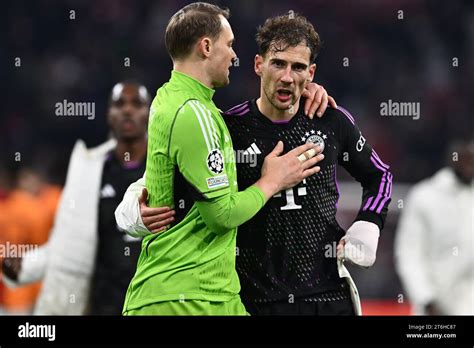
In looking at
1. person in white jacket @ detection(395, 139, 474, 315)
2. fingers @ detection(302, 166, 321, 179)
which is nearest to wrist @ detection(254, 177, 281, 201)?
fingers @ detection(302, 166, 321, 179)

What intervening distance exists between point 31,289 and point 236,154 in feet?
17.1

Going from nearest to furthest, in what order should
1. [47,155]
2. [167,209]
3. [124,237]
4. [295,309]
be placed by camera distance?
[167,209] → [295,309] → [124,237] → [47,155]

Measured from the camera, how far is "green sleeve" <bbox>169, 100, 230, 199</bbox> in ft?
12.7

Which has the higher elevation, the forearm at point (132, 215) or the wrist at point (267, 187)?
the wrist at point (267, 187)

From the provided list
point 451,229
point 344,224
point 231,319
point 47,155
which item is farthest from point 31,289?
point 231,319

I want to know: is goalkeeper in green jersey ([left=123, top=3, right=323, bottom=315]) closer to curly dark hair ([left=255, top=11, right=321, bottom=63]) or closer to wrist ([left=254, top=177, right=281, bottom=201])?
wrist ([left=254, top=177, right=281, bottom=201])

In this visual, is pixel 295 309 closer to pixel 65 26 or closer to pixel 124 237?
pixel 124 237

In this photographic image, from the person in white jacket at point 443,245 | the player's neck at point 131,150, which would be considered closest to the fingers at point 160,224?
the player's neck at point 131,150

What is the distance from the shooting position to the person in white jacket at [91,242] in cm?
602

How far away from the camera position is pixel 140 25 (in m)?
12.0

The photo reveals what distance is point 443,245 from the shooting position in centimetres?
743

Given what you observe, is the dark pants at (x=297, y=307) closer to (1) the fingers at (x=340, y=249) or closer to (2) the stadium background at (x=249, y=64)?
(1) the fingers at (x=340, y=249)

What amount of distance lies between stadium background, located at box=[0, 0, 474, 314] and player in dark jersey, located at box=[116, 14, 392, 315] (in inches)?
234

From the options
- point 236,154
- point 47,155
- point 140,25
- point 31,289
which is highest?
point 140,25
